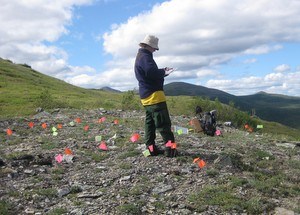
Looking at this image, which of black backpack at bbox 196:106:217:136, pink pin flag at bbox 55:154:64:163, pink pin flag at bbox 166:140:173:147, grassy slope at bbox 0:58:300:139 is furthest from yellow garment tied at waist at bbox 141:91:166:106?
grassy slope at bbox 0:58:300:139

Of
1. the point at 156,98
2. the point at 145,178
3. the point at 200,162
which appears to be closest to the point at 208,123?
the point at 156,98

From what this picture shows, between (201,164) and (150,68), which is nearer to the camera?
(201,164)

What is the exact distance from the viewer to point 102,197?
979 centimetres

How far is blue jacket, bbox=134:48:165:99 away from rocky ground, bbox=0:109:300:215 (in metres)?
2.43

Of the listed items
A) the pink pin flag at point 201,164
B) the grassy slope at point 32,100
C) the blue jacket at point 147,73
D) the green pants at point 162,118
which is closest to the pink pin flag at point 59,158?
the green pants at point 162,118

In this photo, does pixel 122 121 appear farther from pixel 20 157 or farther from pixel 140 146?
pixel 20 157

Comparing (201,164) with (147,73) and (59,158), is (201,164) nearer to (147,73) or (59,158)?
(147,73)

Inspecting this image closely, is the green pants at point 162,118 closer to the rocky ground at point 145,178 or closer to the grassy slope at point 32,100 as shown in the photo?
the rocky ground at point 145,178

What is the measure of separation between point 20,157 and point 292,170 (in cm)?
960

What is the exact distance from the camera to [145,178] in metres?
11.0

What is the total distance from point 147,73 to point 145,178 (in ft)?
11.4

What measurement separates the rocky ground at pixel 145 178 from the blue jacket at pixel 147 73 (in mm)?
2425

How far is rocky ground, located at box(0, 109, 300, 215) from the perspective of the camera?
9219 mm

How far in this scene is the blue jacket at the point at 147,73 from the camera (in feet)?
40.1
